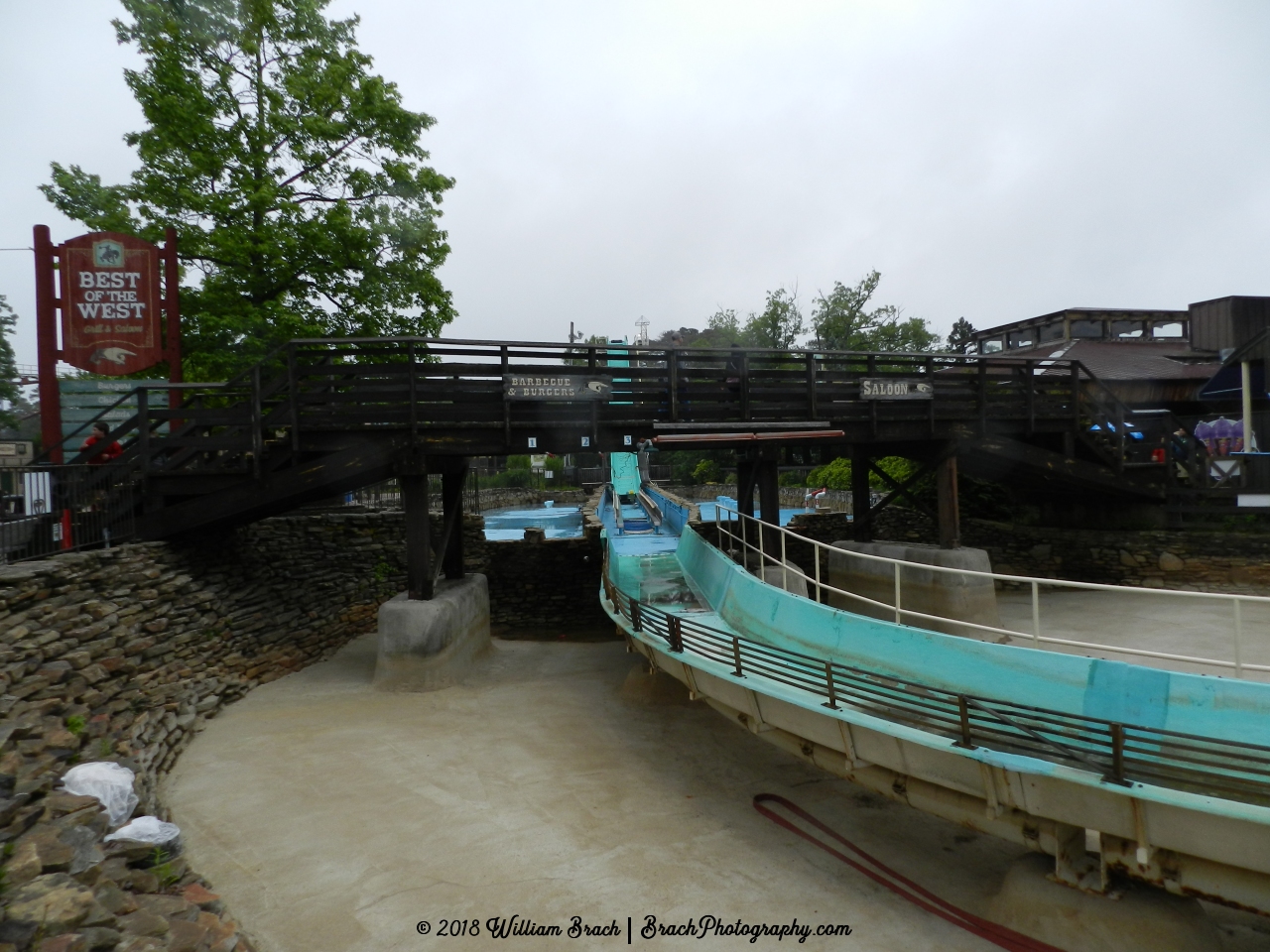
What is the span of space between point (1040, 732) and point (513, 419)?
316 inches

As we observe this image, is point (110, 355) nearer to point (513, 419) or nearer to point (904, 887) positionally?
point (513, 419)

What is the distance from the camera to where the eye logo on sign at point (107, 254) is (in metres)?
10.8

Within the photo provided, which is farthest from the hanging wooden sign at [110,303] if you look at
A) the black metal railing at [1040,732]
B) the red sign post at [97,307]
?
the black metal railing at [1040,732]

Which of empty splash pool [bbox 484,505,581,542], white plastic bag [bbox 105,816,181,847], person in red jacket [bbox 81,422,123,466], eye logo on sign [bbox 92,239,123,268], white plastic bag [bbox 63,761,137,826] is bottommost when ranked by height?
white plastic bag [bbox 105,816,181,847]

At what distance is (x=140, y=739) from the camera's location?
7375 mm

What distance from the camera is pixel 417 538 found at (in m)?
11.0

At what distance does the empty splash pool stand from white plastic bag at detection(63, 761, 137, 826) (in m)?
23.9

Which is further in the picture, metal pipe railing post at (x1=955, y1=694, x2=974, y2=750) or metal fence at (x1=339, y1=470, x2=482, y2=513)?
metal fence at (x1=339, y1=470, x2=482, y2=513)

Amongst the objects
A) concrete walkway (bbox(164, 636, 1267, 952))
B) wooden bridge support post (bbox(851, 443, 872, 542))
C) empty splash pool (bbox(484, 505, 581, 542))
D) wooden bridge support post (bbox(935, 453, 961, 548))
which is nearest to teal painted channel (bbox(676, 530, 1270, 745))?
concrete walkway (bbox(164, 636, 1267, 952))

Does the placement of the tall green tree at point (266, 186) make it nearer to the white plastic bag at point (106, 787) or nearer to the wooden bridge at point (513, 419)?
the wooden bridge at point (513, 419)

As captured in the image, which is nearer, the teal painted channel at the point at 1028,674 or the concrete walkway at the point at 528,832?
the teal painted channel at the point at 1028,674

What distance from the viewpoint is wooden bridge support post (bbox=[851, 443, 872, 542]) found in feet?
46.8

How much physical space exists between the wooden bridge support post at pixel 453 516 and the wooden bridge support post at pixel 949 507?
861 centimetres

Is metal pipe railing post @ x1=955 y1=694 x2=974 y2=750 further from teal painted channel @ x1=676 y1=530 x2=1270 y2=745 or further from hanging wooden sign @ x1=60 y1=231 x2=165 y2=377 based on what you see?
hanging wooden sign @ x1=60 y1=231 x2=165 y2=377
